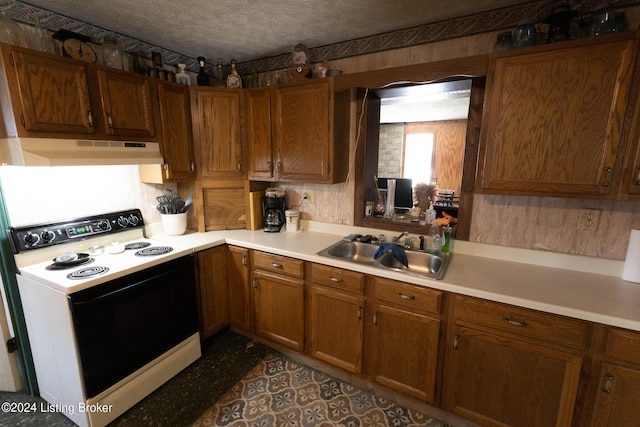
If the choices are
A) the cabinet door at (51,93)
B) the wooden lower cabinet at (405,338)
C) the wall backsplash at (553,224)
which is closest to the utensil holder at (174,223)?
the cabinet door at (51,93)

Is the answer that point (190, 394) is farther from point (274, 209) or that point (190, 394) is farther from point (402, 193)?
point (402, 193)

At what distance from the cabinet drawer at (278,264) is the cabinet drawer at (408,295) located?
0.57 metres

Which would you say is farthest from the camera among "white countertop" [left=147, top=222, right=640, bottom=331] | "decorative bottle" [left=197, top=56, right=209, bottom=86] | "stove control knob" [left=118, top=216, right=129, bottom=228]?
"decorative bottle" [left=197, top=56, right=209, bottom=86]

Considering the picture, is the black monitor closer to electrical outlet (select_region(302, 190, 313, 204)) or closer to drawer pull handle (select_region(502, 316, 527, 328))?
electrical outlet (select_region(302, 190, 313, 204))

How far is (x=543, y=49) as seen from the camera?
54.2 inches

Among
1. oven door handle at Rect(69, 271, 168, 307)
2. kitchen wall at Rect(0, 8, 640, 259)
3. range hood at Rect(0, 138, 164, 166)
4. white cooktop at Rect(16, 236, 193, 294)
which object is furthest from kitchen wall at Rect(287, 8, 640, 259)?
oven door handle at Rect(69, 271, 168, 307)

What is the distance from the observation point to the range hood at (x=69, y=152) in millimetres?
1495

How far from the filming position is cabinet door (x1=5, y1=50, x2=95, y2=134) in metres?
1.45

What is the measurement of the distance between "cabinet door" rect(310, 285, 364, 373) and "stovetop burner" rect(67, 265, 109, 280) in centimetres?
127

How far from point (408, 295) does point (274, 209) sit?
1.39m

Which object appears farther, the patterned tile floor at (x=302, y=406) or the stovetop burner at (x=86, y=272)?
the patterned tile floor at (x=302, y=406)

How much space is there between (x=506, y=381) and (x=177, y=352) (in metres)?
2.03

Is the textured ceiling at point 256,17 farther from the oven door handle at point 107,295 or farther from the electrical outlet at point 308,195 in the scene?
the oven door handle at point 107,295

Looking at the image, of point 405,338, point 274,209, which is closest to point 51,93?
point 274,209
